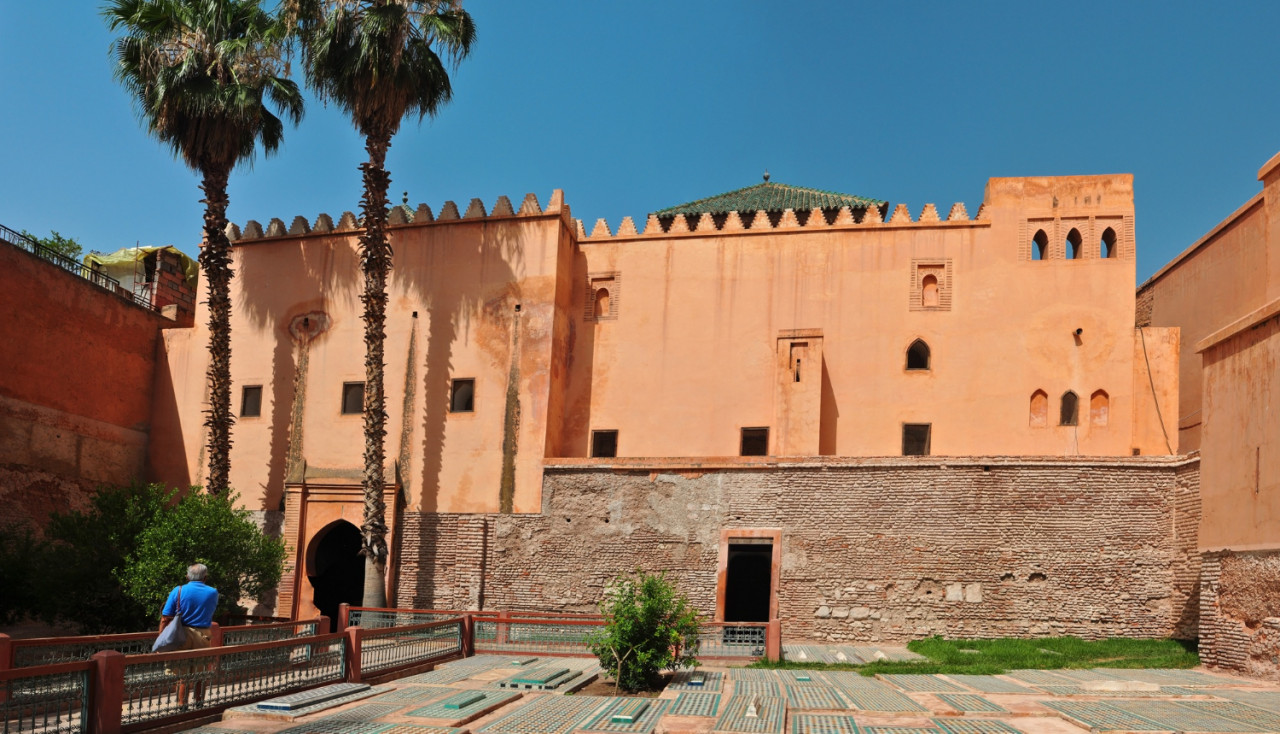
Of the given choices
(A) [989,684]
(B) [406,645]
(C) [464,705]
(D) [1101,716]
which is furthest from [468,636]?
(D) [1101,716]

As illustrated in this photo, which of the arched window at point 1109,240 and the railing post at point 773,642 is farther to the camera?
the arched window at point 1109,240

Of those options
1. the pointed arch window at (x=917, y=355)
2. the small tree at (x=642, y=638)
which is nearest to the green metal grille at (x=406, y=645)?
the small tree at (x=642, y=638)

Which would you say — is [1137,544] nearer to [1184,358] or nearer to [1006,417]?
[1006,417]

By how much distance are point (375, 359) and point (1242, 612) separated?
13960mm

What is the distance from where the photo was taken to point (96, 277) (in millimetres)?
23016

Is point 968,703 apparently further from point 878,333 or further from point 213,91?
point 213,91

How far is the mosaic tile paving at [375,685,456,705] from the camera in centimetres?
974

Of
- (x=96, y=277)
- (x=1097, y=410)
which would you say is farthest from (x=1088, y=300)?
(x=96, y=277)

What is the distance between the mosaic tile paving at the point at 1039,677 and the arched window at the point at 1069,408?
705cm

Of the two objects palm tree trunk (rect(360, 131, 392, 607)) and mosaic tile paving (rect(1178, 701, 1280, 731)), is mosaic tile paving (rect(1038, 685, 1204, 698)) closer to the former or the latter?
mosaic tile paving (rect(1178, 701, 1280, 731))

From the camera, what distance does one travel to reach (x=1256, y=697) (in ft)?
33.8

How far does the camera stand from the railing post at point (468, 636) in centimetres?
1398

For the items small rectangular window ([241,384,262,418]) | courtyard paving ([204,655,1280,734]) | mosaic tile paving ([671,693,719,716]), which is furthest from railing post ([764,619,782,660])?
small rectangular window ([241,384,262,418])

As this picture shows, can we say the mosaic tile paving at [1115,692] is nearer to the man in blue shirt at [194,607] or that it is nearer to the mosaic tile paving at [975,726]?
the mosaic tile paving at [975,726]
